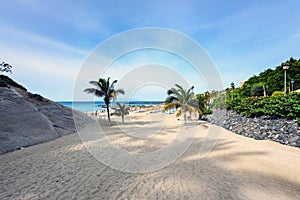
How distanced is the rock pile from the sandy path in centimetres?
238

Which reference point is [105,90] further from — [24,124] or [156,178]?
[156,178]

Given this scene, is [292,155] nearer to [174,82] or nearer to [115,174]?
[115,174]

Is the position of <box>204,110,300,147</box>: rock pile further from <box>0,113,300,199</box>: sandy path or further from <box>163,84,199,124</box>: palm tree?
<box>163,84,199,124</box>: palm tree

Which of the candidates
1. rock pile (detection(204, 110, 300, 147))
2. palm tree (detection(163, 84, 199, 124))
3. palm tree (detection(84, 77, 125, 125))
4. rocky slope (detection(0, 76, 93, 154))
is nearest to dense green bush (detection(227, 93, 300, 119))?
rock pile (detection(204, 110, 300, 147))

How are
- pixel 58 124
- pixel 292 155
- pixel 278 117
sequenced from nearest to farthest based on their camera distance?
pixel 292 155 → pixel 278 117 → pixel 58 124

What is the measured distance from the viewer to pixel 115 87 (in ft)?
50.0

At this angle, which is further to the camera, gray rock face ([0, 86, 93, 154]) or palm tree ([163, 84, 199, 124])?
palm tree ([163, 84, 199, 124])

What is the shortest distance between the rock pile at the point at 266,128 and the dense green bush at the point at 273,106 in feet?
1.43

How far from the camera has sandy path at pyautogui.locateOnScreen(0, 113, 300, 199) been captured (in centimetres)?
379

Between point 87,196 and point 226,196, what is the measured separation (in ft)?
11.2

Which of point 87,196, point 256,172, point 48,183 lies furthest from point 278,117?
point 48,183

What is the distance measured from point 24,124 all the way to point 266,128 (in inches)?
645

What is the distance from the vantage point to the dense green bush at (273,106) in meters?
9.66

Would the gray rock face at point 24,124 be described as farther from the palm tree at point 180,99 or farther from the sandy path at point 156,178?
the palm tree at point 180,99
